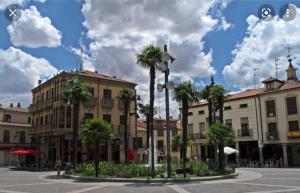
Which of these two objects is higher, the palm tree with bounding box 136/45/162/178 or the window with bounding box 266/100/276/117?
the palm tree with bounding box 136/45/162/178

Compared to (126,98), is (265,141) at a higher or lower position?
lower

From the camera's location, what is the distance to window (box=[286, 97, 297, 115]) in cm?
4656

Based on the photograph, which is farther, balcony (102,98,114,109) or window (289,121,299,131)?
balcony (102,98,114,109)

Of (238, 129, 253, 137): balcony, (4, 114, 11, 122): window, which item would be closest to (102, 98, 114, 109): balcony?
(238, 129, 253, 137): balcony

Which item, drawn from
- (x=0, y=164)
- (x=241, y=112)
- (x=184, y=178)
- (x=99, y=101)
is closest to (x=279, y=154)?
(x=241, y=112)

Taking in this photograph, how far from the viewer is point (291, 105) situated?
154 ft

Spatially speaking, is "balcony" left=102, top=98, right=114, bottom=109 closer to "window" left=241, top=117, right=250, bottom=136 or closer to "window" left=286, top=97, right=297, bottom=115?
"window" left=241, top=117, right=250, bottom=136

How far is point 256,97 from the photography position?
5109cm

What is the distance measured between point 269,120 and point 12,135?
43820 mm

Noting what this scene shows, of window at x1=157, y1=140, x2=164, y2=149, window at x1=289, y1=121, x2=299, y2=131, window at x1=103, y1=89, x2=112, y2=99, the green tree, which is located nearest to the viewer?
the green tree

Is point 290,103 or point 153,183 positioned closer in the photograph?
point 153,183

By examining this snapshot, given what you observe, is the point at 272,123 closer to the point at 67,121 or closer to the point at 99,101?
the point at 99,101

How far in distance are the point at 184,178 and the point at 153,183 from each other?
2343 mm

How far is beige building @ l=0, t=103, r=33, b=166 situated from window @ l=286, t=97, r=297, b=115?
41138 mm
